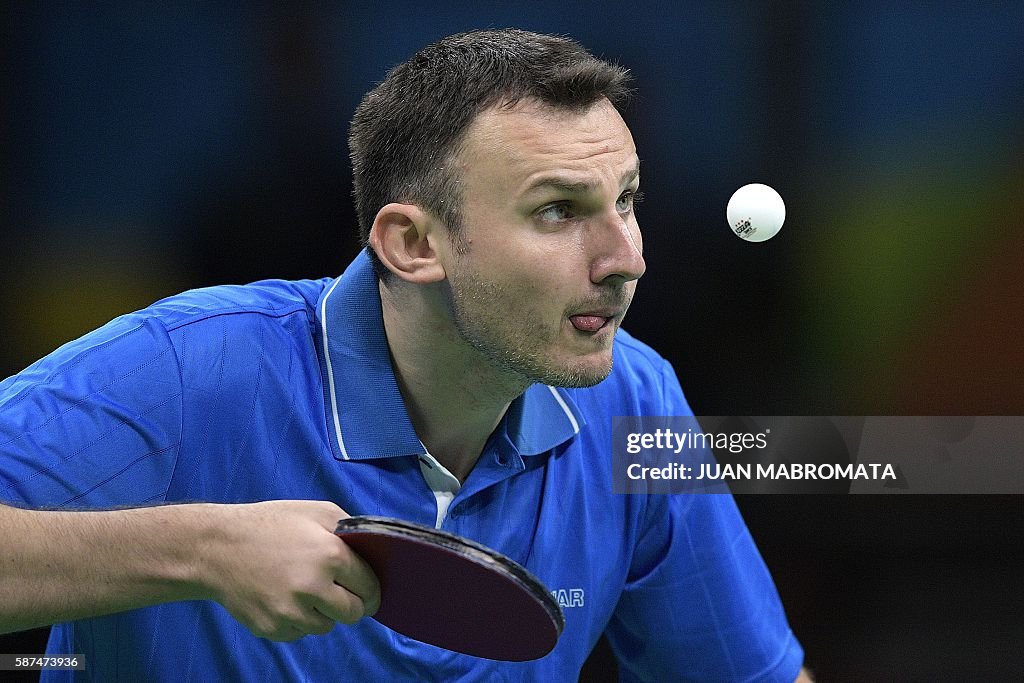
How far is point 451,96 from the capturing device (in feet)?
5.46

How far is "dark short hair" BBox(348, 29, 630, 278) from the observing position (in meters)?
1.64

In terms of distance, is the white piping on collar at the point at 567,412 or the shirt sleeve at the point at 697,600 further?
the shirt sleeve at the point at 697,600

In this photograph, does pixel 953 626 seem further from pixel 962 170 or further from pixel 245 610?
pixel 245 610

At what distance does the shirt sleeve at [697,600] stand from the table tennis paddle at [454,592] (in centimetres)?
56

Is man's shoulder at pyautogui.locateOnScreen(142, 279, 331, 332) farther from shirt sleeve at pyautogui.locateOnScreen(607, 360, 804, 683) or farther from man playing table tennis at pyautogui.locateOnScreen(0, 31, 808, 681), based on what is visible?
shirt sleeve at pyautogui.locateOnScreen(607, 360, 804, 683)

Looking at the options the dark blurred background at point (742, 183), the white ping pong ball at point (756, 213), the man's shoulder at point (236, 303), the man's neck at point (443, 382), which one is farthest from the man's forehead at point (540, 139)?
the dark blurred background at point (742, 183)

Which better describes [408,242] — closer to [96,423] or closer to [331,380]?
[331,380]

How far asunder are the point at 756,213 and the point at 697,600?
663mm

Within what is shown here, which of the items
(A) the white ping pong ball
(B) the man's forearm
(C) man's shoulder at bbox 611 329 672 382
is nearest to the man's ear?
(C) man's shoulder at bbox 611 329 672 382

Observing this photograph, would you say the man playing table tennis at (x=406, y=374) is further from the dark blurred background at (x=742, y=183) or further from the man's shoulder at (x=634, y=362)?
the dark blurred background at (x=742, y=183)

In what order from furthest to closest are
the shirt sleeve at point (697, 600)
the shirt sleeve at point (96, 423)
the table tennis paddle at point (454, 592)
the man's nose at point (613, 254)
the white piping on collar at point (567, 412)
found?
the shirt sleeve at point (697, 600) → the white piping on collar at point (567, 412) → the man's nose at point (613, 254) → the shirt sleeve at point (96, 423) → the table tennis paddle at point (454, 592)

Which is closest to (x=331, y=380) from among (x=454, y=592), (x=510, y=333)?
(x=510, y=333)

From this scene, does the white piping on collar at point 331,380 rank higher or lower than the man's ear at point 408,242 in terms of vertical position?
lower

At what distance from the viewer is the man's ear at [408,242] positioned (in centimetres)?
167
